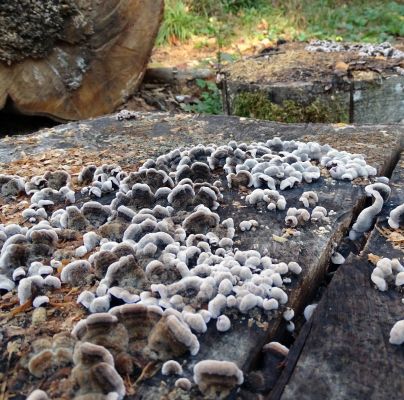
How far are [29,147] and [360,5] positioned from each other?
10461 mm

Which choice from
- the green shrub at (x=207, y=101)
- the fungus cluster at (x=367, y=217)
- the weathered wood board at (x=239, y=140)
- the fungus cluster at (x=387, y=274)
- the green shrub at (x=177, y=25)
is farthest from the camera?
the green shrub at (x=177, y=25)

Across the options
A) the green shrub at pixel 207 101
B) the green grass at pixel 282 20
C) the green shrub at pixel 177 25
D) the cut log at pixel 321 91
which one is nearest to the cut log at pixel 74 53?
the green shrub at pixel 207 101

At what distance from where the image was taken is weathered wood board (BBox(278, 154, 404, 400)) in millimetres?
1213

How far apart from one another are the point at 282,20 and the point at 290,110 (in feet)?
20.5

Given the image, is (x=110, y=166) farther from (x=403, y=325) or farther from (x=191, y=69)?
(x=191, y=69)

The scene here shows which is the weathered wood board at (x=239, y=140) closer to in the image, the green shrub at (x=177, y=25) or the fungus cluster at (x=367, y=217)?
the fungus cluster at (x=367, y=217)

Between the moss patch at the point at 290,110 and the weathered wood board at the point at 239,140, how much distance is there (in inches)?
54.6

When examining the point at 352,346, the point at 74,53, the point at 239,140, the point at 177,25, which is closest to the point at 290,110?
the point at 239,140

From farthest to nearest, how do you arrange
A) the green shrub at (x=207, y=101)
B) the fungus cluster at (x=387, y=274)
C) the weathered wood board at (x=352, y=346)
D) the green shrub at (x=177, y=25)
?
the green shrub at (x=177, y=25), the green shrub at (x=207, y=101), the fungus cluster at (x=387, y=274), the weathered wood board at (x=352, y=346)

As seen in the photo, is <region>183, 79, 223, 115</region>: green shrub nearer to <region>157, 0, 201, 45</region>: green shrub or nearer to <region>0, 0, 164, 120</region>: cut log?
<region>0, 0, 164, 120</region>: cut log

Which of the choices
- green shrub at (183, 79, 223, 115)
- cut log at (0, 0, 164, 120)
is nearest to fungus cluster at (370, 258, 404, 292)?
cut log at (0, 0, 164, 120)

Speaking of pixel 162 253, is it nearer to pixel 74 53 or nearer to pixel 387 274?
pixel 387 274

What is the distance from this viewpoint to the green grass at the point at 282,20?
930 centimetres

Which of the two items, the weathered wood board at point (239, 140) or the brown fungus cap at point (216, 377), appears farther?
the weathered wood board at point (239, 140)
